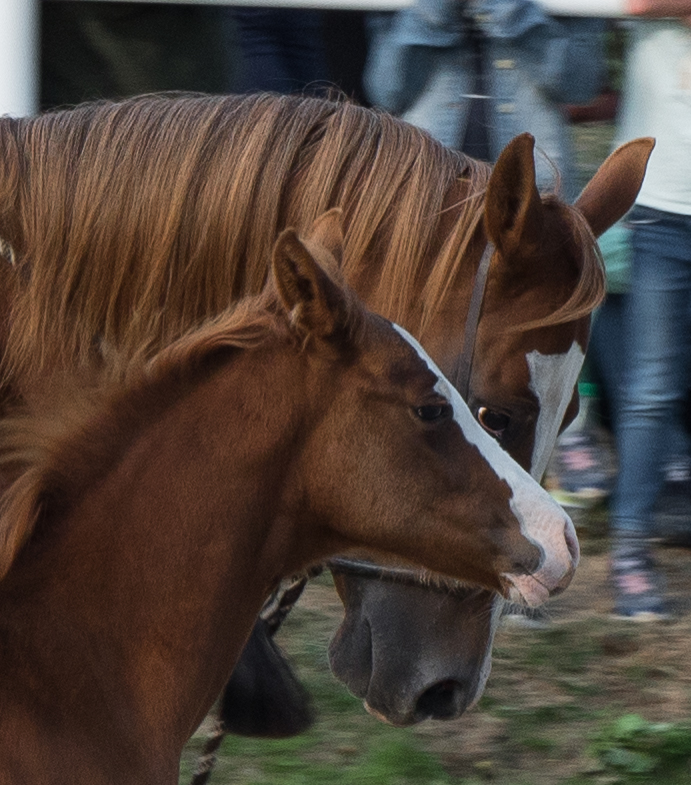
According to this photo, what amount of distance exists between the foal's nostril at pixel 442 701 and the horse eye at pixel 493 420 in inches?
19.8

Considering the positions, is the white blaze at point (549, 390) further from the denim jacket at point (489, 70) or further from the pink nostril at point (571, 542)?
the denim jacket at point (489, 70)

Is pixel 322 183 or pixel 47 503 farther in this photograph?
pixel 322 183

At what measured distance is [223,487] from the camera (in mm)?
2256

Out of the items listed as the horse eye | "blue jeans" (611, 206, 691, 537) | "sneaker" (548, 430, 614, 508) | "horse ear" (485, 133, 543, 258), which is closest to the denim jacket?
"blue jeans" (611, 206, 691, 537)

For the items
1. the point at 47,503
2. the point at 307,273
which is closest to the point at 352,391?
the point at 307,273

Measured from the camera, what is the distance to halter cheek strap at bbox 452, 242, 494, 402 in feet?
8.86

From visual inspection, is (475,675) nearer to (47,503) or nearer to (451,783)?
(451,783)

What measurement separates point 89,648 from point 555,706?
1.99m

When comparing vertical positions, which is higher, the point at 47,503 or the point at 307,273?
the point at 307,273

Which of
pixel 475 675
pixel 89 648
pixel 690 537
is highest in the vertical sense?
pixel 89 648

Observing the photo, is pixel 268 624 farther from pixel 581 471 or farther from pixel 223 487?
pixel 581 471

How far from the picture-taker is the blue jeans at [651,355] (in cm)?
417

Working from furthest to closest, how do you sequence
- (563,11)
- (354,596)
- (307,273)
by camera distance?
(563,11) → (354,596) → (307,273)

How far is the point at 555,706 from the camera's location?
3881mm
